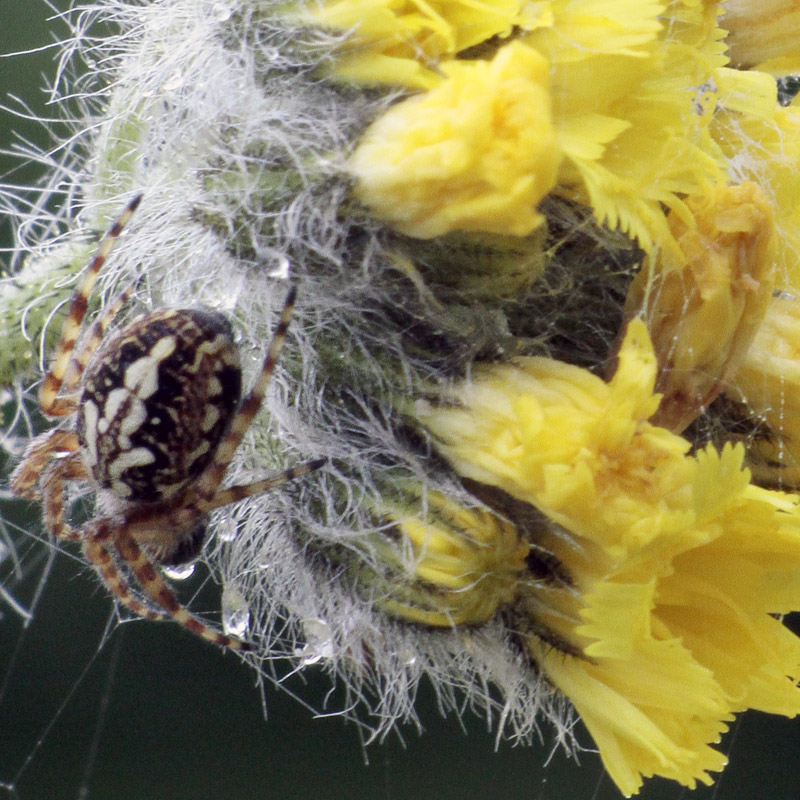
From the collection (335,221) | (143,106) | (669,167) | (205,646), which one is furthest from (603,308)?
(205,646)

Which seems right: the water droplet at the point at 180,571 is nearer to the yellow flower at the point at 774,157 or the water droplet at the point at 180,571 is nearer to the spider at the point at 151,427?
the spider at the point at 151,427

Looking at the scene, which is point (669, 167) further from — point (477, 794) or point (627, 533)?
point (477, 794)

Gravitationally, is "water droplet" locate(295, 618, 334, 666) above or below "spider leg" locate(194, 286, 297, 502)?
below

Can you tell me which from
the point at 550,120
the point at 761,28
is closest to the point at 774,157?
the point at 761,28

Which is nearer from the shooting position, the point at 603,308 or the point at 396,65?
the point at 396,65

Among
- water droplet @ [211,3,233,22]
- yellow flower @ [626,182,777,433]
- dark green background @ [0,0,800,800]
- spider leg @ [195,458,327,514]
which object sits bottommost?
dark green background @ [0,0,800,800]

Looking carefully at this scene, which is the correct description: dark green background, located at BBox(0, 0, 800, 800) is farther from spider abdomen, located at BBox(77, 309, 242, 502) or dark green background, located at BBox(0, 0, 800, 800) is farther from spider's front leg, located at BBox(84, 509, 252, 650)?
spider abdomen, located at BBox(77, 309, 242, 502)

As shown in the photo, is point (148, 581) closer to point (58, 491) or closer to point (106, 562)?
point (106, 562)

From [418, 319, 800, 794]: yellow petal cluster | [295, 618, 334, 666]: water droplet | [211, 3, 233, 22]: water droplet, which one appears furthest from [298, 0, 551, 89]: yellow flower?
[295, 618, 334, 666]: water droplet
